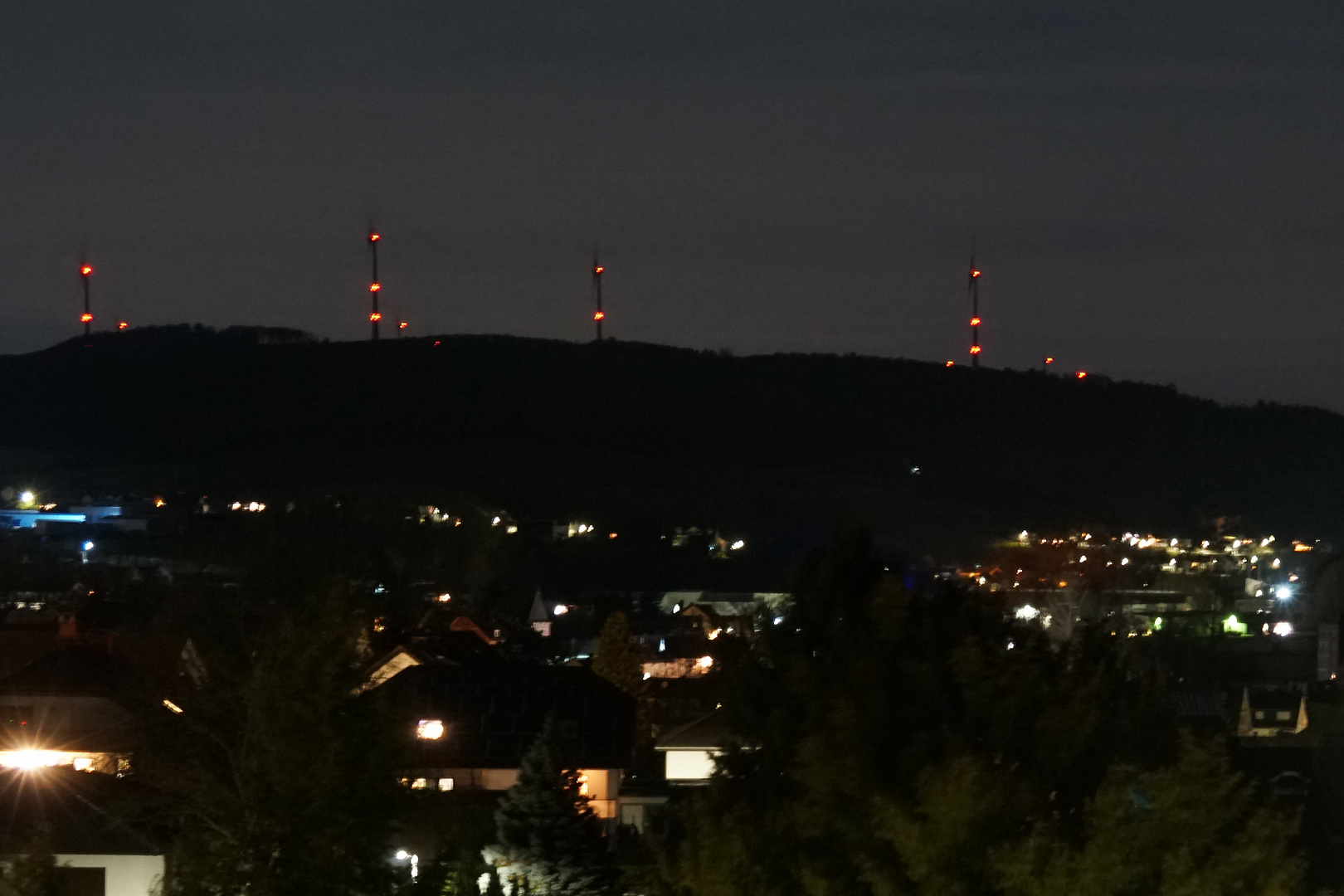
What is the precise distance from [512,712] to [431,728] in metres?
1.01

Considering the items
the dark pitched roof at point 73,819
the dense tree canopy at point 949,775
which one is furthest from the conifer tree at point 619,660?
the dense tree canopy at point 949,775

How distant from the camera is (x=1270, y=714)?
86.9ft

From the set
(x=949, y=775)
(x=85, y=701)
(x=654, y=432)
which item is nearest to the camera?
(x=949, y=775)

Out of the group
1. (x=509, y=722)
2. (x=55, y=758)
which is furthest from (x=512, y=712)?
(x=55, y=758)

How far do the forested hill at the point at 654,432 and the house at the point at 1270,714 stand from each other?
38.5 metres

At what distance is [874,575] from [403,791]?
9.46 feet

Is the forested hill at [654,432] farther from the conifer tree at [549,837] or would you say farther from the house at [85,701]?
the conifer tree at [549,837]

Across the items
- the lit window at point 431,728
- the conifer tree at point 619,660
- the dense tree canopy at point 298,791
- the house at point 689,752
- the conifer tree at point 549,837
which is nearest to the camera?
the dense tree canopy at point 298,791

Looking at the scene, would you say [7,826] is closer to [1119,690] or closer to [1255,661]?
[1119,690]

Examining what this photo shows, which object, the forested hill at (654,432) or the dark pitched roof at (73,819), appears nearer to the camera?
the dark pitched roof at (73,819)

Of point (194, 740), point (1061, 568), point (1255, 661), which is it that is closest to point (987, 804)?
point (194, 740)

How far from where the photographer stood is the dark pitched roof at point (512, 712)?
17.9 m

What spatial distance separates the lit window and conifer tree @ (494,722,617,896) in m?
5.19

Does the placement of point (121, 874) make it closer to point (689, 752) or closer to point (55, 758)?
point (55, 758)
